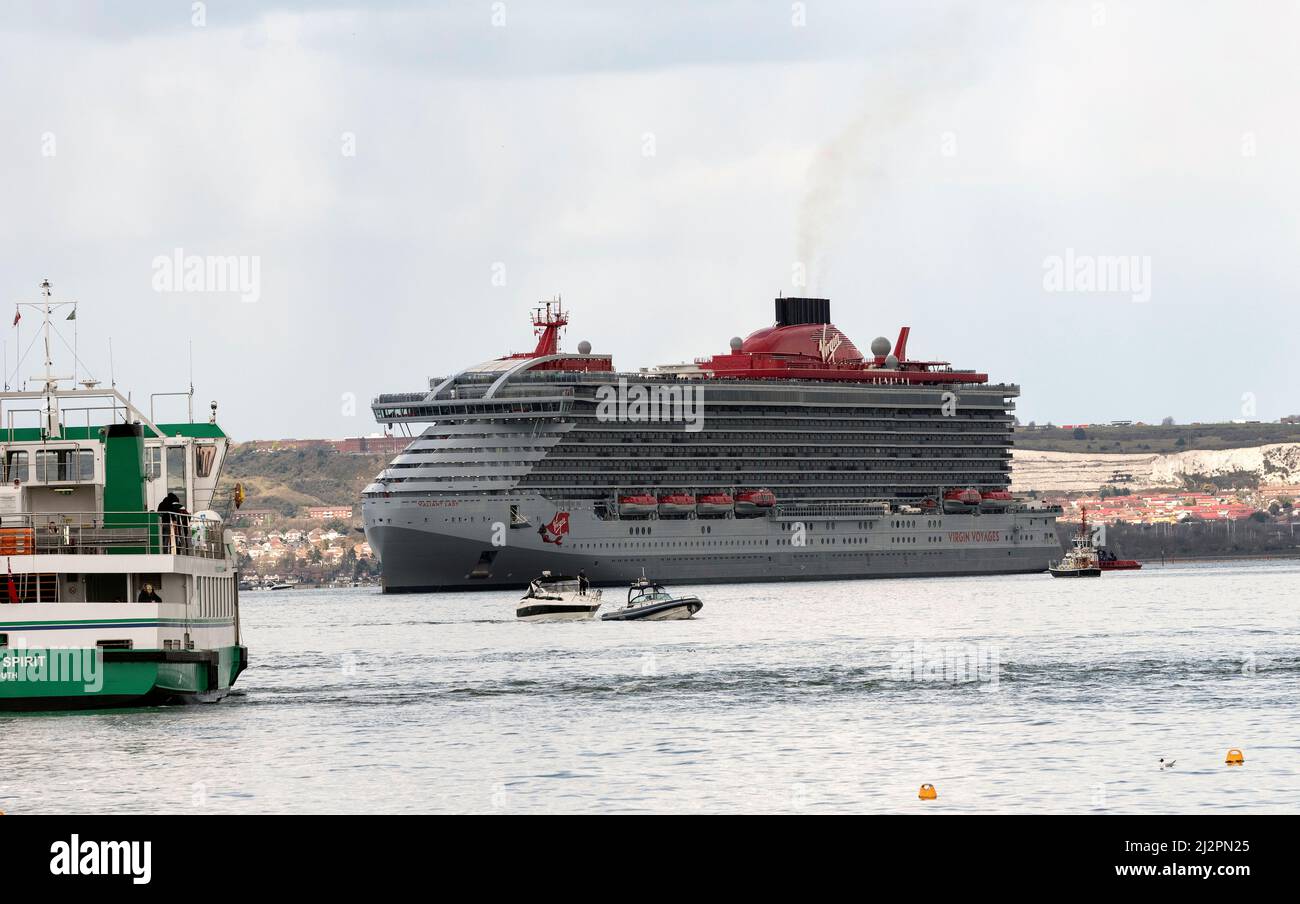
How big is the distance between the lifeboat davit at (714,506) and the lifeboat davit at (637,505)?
426 centimetres

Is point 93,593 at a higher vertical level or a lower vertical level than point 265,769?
higher

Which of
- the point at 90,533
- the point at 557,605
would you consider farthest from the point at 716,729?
the point at 557,605

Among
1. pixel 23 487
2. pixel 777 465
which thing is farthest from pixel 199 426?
pixel 777 465

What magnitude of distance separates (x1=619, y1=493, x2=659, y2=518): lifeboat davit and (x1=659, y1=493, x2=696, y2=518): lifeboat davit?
2.21 feet

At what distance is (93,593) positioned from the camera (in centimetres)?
3950

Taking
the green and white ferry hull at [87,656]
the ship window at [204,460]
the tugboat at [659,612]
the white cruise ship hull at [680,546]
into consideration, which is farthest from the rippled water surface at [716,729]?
the white cruise ship hull at [680,546]

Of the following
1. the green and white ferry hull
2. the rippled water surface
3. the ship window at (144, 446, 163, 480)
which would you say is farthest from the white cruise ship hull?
the green and white ferry hull

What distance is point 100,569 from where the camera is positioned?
1513 inches

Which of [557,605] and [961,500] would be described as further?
[961,500]

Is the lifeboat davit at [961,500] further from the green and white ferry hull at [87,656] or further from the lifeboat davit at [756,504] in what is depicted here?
the green and white ferry hull at [87,656]

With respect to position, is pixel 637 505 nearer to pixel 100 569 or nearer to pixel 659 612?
pixel 659 612

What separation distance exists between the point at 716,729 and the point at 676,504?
109045mm
